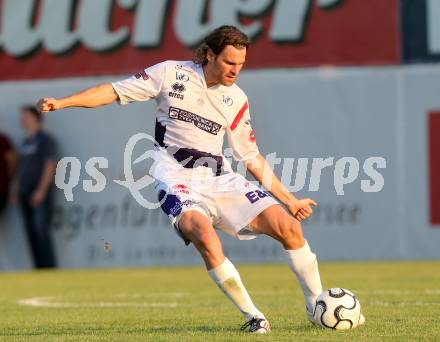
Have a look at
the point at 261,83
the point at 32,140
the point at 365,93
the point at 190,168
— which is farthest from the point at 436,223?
the point at 190,168

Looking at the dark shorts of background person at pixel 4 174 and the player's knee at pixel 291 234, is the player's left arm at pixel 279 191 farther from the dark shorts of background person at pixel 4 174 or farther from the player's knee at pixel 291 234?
the dark shorts of background person at pixel 4 174

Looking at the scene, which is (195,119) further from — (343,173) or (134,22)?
(134,22)

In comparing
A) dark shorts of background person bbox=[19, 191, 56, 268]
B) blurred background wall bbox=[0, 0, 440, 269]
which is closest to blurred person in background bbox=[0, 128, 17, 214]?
blurred background wall bbox=[0, 0, 440, 269]

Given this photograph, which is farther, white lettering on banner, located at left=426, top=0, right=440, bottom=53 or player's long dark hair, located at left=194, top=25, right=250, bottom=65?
white lettering on banner, located at left=426, top=0, right=440, bottom=53

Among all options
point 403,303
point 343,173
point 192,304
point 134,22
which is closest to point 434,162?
point 343,173

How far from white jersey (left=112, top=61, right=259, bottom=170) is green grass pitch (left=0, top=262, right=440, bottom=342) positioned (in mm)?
1328

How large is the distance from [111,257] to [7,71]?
3470 mm

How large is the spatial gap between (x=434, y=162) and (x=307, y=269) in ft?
28.9

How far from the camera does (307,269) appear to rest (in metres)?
8.66

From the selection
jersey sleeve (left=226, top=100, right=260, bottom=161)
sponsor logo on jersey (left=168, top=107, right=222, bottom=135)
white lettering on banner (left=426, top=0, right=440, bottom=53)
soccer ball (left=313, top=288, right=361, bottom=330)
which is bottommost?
soccer ball (left=313, top=288, right=361, bottom=330)

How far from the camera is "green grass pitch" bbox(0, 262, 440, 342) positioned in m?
8.50

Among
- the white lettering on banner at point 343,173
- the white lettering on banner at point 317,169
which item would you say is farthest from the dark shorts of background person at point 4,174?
the white lettering on banner at point 343,173

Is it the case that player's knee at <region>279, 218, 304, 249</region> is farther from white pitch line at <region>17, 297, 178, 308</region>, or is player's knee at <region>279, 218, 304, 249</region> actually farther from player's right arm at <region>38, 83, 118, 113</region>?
white pitch line at <region>17, 297, 178, 308</region>

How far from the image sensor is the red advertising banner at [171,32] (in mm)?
17703
